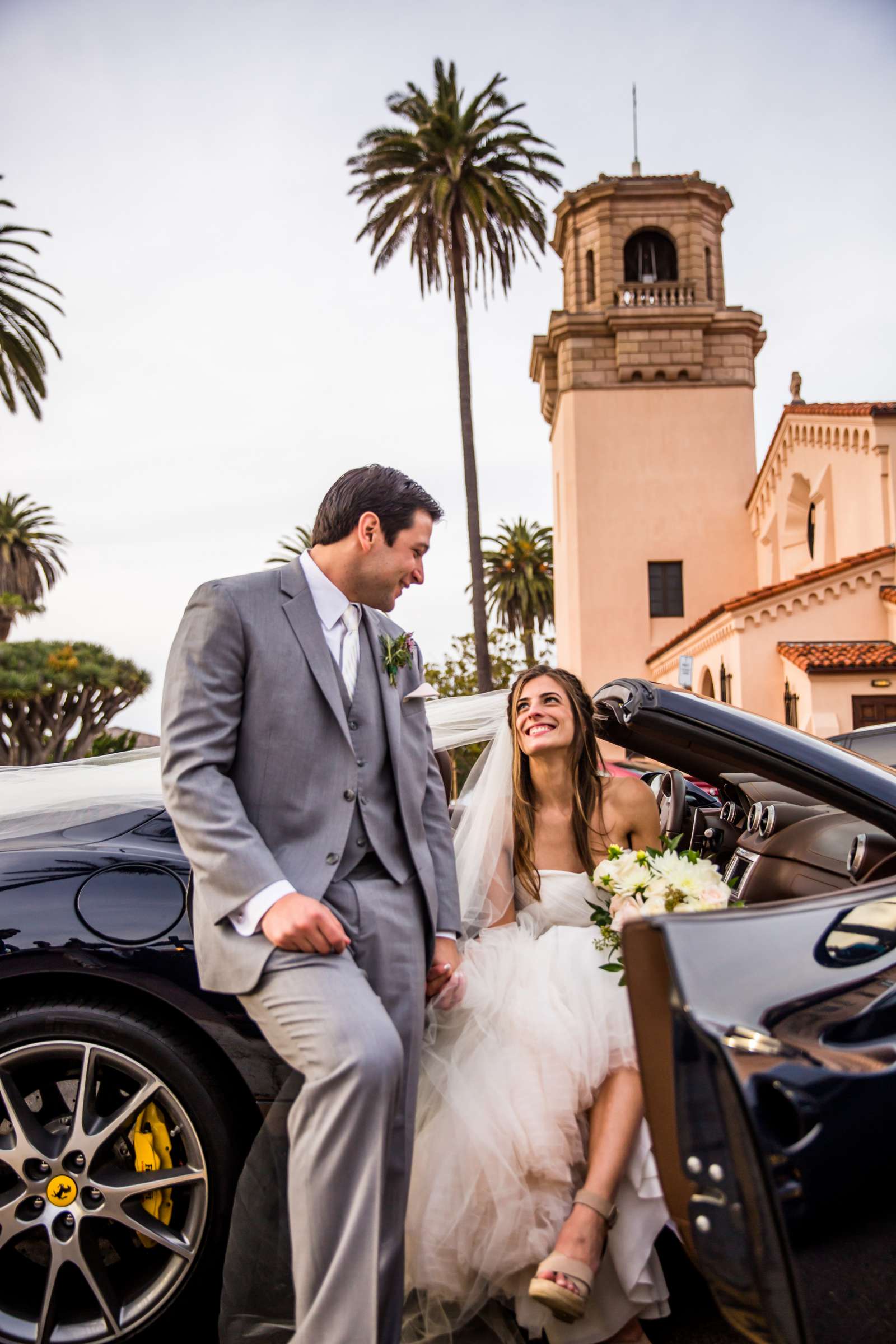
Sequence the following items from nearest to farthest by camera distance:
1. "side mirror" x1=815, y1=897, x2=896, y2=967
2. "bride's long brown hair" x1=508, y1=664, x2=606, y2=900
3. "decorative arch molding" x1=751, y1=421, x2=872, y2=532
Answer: "side mirror" x1=815, y1=897, x2=896, y2=967, "bride's long brown hair" x1=508, y1=664, x2=606, y2=900, "decorative arch molding" x1=751, y1=421, x2=872, y2=532

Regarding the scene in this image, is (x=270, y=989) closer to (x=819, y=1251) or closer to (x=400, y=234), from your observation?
(x=819, y=1251)

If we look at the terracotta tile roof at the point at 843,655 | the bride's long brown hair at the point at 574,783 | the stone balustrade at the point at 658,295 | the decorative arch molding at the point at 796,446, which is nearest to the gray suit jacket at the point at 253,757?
the bride's long brown hair at the point at 574,783

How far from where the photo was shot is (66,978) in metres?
2.49

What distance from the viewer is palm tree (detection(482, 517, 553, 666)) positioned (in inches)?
1929

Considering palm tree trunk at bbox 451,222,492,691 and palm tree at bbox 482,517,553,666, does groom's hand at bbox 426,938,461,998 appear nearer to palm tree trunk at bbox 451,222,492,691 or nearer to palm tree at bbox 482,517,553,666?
palm tree trunk at bbox 451,222,492,691

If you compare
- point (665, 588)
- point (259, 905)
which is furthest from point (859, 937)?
point (665, 588)

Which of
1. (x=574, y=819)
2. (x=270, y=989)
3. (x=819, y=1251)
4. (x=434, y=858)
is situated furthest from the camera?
(x=574, y=819)

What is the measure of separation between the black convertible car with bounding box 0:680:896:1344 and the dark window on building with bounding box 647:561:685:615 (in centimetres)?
2848

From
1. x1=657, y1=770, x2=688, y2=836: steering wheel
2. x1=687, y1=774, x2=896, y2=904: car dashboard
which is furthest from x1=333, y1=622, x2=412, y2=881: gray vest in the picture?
x1=657, y1=770, x2=688, y2=836: steering wheel

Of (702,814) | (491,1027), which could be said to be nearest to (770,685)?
(702,814)

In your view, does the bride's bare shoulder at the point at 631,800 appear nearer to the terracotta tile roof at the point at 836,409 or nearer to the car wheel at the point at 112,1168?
the car wheel at the point at 112,1168

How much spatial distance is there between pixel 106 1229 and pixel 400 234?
25152mm

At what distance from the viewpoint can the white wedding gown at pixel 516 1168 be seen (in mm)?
2488

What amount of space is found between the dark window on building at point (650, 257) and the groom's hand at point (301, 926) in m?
34.5
